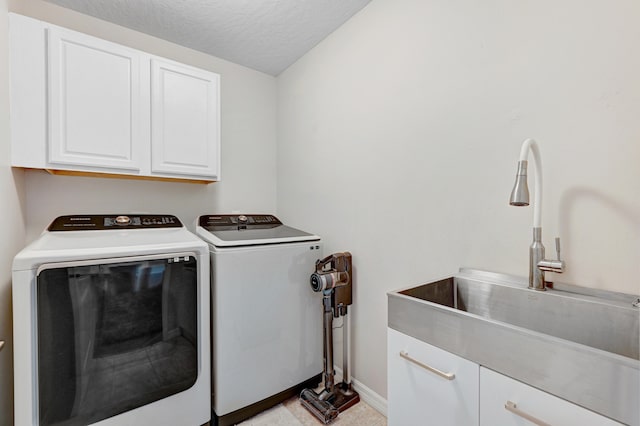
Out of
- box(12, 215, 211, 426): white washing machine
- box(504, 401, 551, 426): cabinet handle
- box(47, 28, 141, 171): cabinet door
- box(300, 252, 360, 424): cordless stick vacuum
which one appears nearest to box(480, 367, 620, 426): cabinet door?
box(504, 401, 551, 426): cabinet handle

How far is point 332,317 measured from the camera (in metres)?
1.96

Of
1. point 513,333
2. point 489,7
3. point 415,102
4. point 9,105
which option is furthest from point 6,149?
point 489,7

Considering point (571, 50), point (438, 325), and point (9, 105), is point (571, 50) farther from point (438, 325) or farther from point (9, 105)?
point (9, 105)

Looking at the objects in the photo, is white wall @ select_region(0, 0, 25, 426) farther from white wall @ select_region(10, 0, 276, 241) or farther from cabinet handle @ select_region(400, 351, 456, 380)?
cabinet handle @ select_region(400, 351, 456, 380)

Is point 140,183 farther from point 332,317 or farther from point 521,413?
point 521,413

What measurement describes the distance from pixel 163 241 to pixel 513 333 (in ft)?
5.57

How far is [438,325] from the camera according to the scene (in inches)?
38.4

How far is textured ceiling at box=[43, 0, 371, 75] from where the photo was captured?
6.08 feet

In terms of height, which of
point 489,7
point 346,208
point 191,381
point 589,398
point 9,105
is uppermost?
point 489,7

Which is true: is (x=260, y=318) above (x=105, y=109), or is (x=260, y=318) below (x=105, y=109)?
below

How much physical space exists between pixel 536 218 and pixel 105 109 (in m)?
2.34

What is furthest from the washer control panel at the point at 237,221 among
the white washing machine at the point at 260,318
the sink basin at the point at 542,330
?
the sink basin at the point at 542,330

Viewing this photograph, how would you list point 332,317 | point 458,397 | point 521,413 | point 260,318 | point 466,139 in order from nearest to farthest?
point 521,413 < point 458,397 < point 466,139 < point 260,318 < point 332,317

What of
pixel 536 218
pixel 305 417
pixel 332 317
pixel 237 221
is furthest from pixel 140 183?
pixel 536 218
